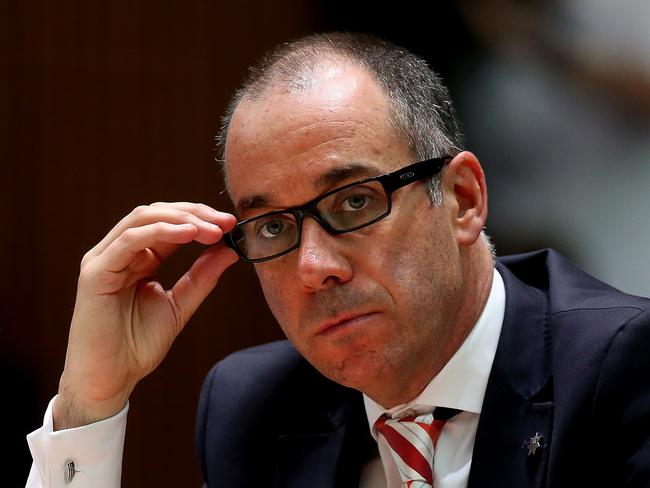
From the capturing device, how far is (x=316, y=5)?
290 cm

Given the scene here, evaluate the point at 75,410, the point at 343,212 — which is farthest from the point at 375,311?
the point at 75,410

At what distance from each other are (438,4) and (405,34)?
129 millimetres

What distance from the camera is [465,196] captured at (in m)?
2.08

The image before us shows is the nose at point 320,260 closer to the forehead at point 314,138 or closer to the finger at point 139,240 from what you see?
the forehead at point 314,138

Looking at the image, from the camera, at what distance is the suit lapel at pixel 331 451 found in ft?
7.23

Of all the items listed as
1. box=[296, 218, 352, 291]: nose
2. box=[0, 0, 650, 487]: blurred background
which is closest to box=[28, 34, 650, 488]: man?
box=[296, 218, 352, 291]: nose

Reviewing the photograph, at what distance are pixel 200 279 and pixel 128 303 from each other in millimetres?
184

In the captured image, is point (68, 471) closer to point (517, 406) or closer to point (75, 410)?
point (75, 410)

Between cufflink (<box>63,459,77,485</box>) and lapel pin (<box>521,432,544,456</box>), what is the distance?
103 cm

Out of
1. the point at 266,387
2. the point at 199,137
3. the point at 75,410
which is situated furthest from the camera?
the point at 199,137

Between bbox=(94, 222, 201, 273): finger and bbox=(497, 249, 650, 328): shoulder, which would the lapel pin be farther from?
bbox=(94, 222, 201, 273): finger

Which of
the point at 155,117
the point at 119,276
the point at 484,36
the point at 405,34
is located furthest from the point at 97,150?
the point at 484,36

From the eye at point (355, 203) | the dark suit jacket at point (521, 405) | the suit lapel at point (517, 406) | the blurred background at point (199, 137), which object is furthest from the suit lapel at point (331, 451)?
the blurred background at point (199, 137)

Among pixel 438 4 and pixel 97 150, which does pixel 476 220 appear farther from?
pixel 97 150
